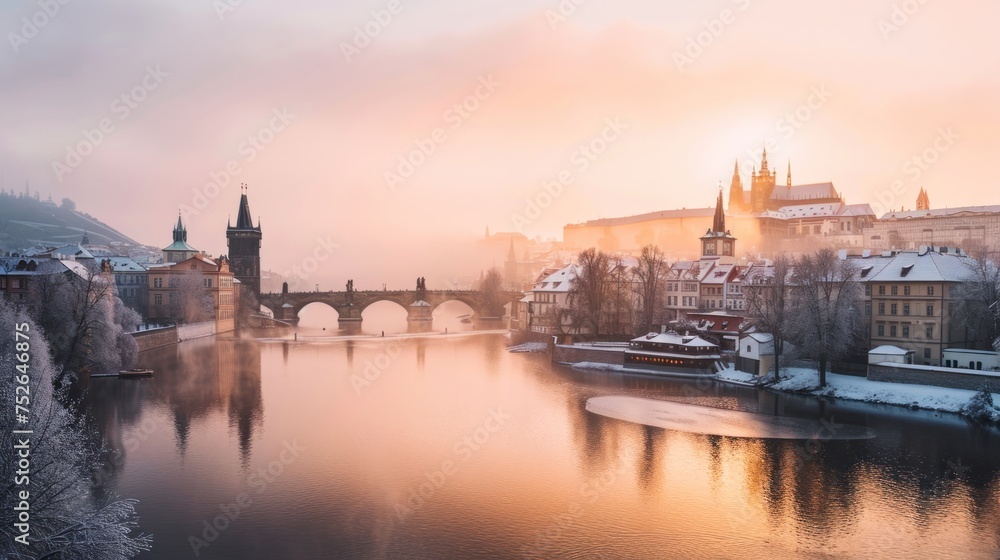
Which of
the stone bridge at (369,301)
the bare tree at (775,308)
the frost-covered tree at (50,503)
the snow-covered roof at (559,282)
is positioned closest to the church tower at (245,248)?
the stone bridge at (369,301)

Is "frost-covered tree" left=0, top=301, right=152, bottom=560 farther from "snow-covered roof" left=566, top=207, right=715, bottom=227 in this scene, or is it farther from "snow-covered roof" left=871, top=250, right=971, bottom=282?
"snow-covered roof" left=566, top=207, right=715, bottom=227

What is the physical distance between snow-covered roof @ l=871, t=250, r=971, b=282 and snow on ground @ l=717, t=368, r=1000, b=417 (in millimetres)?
7657

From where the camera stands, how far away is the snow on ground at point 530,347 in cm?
6891

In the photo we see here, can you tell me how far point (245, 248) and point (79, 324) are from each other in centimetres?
5986

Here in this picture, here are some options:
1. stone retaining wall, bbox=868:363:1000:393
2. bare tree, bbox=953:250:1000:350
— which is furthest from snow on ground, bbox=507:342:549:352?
bare tree, bbox=953:250:1000:350

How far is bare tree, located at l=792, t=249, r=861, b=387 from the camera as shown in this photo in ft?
148

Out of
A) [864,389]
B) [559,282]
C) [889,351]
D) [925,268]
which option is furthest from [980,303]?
[559,282]

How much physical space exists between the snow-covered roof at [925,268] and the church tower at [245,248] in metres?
79.8

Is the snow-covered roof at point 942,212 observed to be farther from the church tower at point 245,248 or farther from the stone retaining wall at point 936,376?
the church tower at point 245,248

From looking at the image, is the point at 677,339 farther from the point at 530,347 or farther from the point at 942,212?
the point at 942,212

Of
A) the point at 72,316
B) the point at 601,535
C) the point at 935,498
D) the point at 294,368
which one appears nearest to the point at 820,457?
the point at 935,498

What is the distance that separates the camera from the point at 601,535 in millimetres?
22328

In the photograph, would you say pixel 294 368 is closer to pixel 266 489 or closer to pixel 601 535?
pixel 266 489

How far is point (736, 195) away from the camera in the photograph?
502 ft
